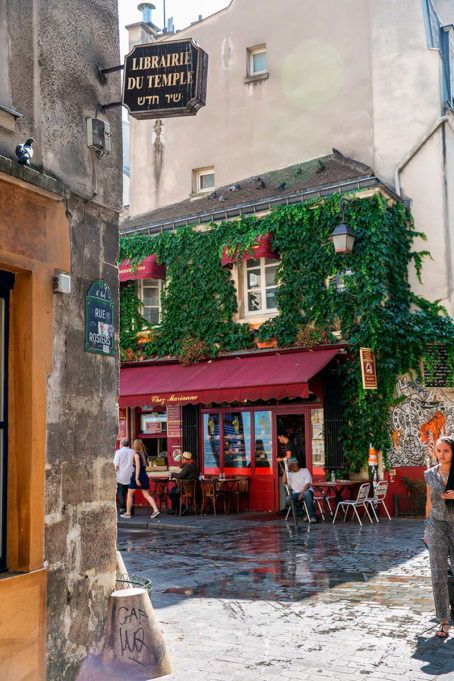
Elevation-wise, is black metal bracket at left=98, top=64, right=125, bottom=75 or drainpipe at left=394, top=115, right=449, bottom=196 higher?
drainpipe at left=394, top=115, right=449, bottom=196

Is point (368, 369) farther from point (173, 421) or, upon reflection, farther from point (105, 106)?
point (105, 106)

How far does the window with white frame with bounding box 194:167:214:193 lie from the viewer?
827 inches

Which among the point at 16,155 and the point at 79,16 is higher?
the point at 79,16

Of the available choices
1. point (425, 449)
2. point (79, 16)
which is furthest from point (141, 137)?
point (79, 16)

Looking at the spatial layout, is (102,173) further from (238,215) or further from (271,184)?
(271,184)

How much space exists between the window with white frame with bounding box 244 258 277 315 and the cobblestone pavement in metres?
5.97

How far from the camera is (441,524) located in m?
6.21

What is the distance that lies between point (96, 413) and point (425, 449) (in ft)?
36.9

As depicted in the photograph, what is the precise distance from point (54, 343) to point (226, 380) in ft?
34.9

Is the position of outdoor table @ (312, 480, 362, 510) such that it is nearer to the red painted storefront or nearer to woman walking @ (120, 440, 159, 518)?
the red painted storefront

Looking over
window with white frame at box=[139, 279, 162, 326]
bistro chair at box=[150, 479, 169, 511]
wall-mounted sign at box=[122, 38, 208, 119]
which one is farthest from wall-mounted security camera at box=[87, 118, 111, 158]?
window with white frame at box=[139, 279, 162, 326]

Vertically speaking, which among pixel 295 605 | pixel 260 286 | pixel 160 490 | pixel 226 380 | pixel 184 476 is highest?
pixel 260 286

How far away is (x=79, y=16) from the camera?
17.8 ft

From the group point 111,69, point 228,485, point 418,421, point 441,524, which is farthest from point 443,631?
point 228,485
